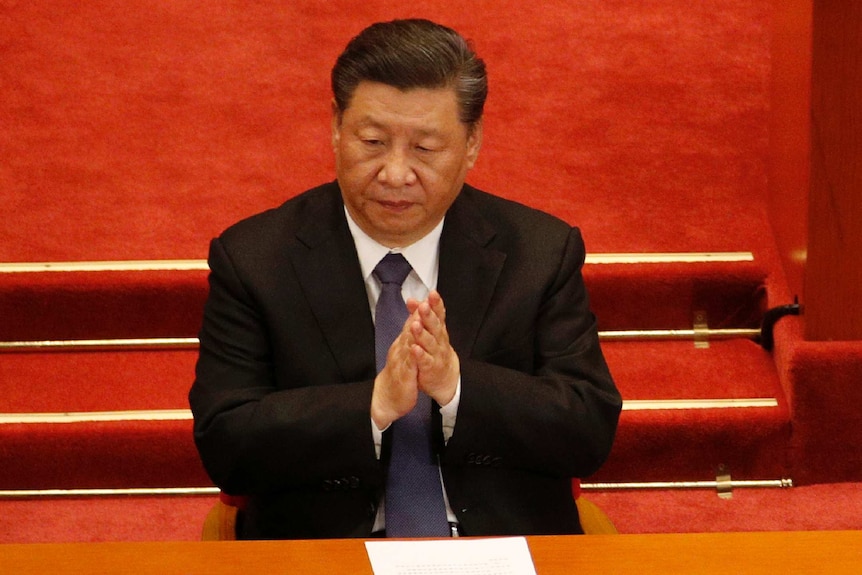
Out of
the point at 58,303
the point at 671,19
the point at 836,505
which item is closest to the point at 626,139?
the point at 671,19

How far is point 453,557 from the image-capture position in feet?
5.61

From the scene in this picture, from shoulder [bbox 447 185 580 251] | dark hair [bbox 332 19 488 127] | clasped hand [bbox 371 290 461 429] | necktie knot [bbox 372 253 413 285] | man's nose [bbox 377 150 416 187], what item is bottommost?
clasped hand [bbox 371 290 461 429]

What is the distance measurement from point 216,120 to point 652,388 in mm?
1359

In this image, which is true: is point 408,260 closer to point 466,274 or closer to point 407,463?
point 466,274

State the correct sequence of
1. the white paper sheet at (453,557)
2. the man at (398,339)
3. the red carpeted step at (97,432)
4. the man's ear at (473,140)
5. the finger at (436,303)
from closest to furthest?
the white paper sheet at (453,557), the finger at (436,303), the man at (398,339), the man's ear at (473,140), the red carpeted step at (97,432)

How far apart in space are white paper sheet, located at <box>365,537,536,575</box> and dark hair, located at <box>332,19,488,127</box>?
1.97ft

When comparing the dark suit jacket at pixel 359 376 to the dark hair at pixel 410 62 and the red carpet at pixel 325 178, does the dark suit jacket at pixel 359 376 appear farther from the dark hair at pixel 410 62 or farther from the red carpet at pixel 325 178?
the red carpet at pixel 325 178

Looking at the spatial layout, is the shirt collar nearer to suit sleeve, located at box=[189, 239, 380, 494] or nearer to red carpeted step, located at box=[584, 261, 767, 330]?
suit sleeve, located at box=[189, 239, 380, 494]

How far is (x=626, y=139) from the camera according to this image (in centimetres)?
343

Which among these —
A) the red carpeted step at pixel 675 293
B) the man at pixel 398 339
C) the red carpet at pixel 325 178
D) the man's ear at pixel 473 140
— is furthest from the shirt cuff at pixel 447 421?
the red carpeted step at pixel 675 293

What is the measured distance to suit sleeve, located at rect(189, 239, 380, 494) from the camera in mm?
1923

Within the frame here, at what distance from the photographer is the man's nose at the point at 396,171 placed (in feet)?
6.26

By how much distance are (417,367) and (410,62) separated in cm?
42

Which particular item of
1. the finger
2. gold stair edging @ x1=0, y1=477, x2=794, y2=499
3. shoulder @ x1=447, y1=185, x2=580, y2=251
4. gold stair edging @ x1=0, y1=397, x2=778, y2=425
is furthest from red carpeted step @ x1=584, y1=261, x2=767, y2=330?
the finger
